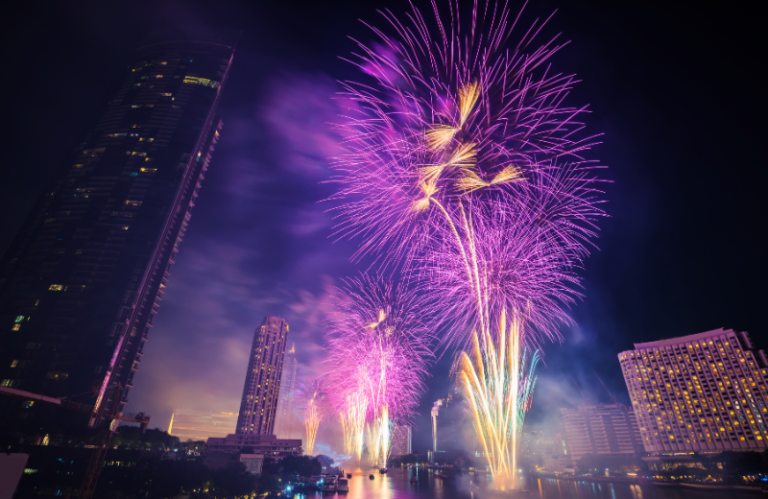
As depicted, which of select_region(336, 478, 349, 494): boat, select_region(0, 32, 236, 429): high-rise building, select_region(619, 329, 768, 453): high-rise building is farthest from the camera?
select_region(619, 329, 768, 453): high-rise building

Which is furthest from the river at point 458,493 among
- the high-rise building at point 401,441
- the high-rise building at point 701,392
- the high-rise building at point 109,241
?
the high-rise building at point 401,441

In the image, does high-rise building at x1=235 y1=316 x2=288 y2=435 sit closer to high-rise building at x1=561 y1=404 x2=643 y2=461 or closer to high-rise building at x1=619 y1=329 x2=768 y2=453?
Answer: high-rise building at x1=619 y1=329 x2=768 y2=453

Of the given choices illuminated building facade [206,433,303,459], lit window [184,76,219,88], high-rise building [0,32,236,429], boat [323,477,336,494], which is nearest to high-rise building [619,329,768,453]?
boat [323,477,336,494]

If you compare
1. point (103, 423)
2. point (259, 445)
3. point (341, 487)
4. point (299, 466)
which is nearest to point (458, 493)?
point (341, 487)

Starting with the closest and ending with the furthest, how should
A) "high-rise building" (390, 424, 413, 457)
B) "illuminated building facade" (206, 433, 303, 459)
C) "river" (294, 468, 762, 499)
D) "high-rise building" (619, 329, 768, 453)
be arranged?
"river" (294, 468, 762, 499)
"high-rise building" (619, 329, 768, 453)
"illuminated building facade" (206, 433, 303, 459)
"high-rise building" (390, 424, 413, 457)

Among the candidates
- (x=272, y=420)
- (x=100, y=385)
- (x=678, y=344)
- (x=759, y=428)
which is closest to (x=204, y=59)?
(x=100, y=385)

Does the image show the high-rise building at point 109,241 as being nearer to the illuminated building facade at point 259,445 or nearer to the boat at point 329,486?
the illuminated building facade at point 259,445

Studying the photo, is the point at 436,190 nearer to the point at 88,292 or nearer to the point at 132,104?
the point at 88,292
